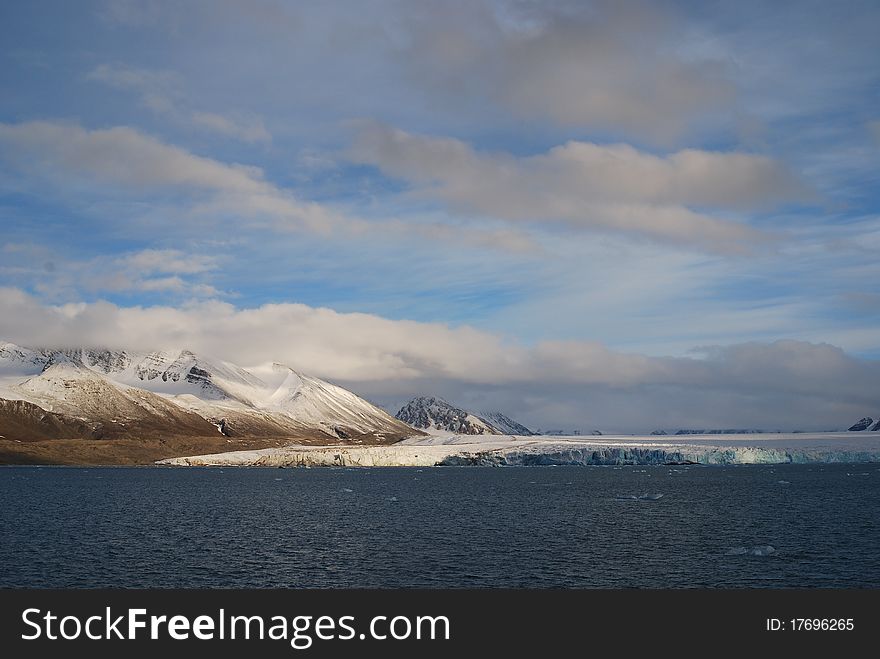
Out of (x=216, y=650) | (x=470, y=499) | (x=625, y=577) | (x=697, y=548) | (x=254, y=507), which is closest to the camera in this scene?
(x=216, y=650)

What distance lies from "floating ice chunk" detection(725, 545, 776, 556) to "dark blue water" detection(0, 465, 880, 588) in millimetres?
382

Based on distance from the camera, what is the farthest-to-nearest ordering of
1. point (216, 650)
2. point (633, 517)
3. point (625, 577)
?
point (633, 517)
point (625, 577)
point (216, 650)

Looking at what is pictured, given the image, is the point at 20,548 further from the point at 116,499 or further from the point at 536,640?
the point at 116,499

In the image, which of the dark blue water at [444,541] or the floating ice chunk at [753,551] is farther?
the floating ice chunk at [753,551]

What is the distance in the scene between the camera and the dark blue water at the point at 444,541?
52.3 metres

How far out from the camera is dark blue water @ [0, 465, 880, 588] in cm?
5234

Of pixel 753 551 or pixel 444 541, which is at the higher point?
pixel 753 551

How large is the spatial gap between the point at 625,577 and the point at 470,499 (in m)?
70.7

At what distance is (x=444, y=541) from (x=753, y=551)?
26454mm

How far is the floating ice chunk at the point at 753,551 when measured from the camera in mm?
60406

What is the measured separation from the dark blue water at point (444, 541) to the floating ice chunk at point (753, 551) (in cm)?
38

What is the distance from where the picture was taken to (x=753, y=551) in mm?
60938

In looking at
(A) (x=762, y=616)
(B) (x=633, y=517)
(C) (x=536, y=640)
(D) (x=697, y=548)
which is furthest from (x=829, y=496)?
(C) (x=536, y=640)

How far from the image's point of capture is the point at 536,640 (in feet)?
123
